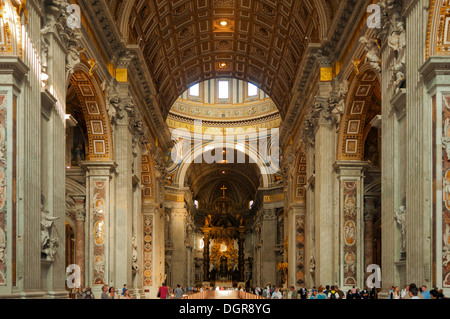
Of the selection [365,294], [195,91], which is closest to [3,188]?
[365,294]

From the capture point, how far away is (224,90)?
4753 centimetres

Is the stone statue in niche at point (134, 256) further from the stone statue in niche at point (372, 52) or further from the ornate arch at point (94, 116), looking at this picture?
the stone statue in niche at point (372, 52)

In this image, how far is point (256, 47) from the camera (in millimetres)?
30516

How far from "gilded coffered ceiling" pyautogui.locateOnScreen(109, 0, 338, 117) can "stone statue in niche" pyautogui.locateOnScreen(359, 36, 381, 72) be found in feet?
16.2

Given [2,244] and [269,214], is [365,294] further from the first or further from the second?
[269,214]

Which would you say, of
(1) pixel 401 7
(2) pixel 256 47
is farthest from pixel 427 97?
(2) pixel 256 47

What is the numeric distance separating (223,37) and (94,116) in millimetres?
12513

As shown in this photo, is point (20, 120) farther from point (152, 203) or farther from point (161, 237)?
point (161, 237)

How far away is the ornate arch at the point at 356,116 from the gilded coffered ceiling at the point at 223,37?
2997mm

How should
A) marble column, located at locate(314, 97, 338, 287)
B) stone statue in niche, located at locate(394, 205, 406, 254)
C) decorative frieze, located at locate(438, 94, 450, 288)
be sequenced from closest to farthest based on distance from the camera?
1. decorative frieze, located at locate(438, 94, 450, 288)
2. stone statue in niche, located at locate(394, 205, 406, 254)
3. marble column, located at locate(314, 97, 338, 287)

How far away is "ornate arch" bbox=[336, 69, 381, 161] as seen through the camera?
18139 mm

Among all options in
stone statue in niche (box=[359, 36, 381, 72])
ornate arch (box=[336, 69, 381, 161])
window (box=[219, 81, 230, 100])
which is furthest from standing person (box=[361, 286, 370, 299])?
window (box=[219, 81, 230, 100])

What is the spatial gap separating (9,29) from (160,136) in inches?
824

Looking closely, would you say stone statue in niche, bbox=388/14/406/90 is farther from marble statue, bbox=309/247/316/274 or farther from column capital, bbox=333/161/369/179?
marble statue, bbox=309/247/316/274
